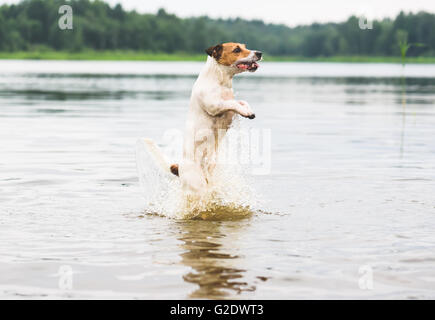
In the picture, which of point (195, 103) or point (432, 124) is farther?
point (432, 124)

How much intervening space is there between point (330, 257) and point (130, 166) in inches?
308

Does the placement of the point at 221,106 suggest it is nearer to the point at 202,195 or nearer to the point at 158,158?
the point at 202,195

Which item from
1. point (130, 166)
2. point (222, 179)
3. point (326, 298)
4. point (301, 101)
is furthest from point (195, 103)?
point (301, 101)

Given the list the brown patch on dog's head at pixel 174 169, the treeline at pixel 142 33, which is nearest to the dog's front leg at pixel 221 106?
the brown patch on dog's head at pixel 174 169

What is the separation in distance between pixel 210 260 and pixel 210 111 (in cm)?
240

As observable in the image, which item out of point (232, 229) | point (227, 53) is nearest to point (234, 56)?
point (227, 53)

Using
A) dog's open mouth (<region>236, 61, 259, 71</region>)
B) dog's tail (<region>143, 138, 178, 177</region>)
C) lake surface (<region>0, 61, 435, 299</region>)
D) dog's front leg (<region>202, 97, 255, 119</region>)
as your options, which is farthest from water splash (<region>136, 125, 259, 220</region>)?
dog's open mouth (<region>236, 61, 259, 71</region>)

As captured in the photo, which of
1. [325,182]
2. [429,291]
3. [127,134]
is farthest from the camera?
[127,134]

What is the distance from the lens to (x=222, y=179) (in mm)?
9914

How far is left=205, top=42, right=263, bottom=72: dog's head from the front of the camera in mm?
9125

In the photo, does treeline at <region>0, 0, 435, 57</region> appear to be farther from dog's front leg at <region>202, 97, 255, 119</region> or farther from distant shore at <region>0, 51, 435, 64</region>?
dog's front leg at <region>202, 97, 255, 119</region>

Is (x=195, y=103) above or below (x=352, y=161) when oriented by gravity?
above

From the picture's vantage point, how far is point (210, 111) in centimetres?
927
